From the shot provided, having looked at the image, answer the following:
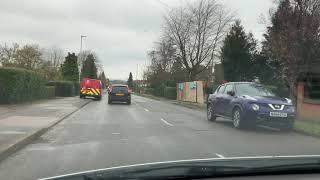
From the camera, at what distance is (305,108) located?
24.7 m

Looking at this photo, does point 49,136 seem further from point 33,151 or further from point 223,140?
point 223,140

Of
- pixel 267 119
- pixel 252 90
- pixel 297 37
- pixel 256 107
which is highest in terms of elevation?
pixel 297 37

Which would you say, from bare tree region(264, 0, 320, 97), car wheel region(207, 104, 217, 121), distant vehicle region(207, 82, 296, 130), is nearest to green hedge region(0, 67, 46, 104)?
car wheel region(207, 104, 217, 121)

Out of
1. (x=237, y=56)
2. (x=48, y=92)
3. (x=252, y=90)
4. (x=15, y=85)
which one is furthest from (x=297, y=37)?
(x=48, y=92)

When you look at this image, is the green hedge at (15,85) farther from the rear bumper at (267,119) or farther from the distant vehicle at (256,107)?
the rear bumper at (267,119)

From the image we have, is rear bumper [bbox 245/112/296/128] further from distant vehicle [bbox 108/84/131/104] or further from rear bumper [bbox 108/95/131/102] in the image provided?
rear bumper [bbox 108/95/131/102]

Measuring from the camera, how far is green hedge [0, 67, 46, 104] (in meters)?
30.3

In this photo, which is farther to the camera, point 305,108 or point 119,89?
point 119,89

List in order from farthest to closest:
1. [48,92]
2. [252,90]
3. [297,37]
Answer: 1. [48,92]
2. [297,37]
3. [252,90]

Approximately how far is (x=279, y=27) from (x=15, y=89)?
48.2 ft

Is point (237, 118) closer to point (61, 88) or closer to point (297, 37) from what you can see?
point (297, 37)

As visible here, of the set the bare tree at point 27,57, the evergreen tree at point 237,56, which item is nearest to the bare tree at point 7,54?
the bare tree at point 27,57

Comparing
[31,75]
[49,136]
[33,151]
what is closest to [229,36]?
[31,75]

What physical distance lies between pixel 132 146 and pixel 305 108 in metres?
14.0
